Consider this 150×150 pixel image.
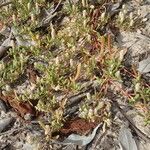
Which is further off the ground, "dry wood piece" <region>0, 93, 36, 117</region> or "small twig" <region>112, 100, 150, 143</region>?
"dry wood piece" <region>0, 93, 36, 117</region>

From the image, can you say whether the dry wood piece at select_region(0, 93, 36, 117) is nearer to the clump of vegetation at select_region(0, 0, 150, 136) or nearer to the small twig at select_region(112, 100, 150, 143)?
the clump of vegetation at select_region(0, 0, 150, 136)

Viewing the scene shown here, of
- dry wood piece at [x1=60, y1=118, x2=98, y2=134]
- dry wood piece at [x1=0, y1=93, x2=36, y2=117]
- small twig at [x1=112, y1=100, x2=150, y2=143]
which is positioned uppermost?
dry wood piece at [x1=0, y1=93, x2=36, y2=117]

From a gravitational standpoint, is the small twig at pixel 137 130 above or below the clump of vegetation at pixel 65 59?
below

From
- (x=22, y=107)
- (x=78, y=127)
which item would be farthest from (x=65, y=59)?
(x=78, y=127)

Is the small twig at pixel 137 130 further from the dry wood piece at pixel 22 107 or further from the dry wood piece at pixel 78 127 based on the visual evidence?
the dry wood piece at pixel 22 107

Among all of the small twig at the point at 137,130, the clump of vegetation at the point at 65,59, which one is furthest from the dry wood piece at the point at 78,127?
the small twig at the point at 137,130

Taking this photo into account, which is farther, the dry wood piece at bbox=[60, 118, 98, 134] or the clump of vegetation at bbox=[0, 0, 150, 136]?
the clump of vegetation at bbox=[0, 0, 150, 136]

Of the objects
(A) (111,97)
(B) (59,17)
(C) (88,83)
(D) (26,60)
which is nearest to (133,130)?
(A) (111,97)

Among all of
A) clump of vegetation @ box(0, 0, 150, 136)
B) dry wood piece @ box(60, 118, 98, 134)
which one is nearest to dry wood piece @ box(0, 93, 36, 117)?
clump of vegetation @ box(0, 0, 150, 136)

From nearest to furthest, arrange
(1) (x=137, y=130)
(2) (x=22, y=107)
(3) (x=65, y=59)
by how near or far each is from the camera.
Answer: (1) (x=137, y=130), (2) (x=22, y=107), (3) (x=65, y=59)

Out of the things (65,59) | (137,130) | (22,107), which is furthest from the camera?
(65,59)

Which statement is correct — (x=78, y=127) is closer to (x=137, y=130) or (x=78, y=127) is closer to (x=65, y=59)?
(x=137, y=130)

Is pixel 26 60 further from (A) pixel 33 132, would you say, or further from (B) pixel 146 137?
(B) pixel 146 137
